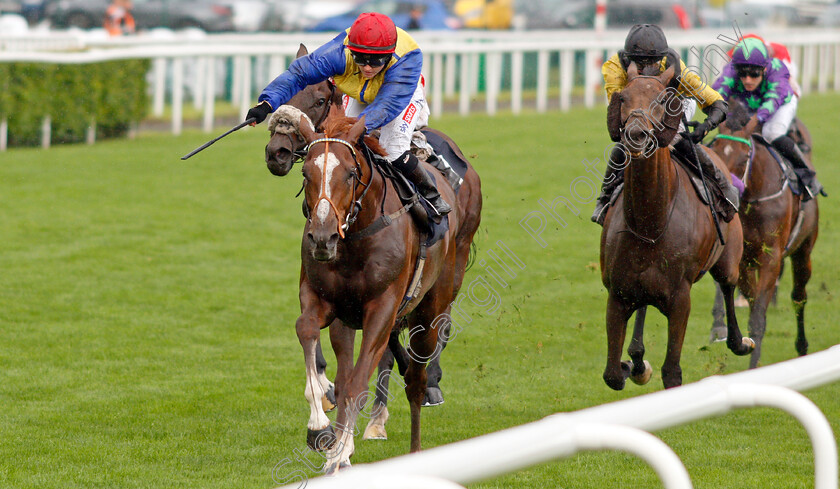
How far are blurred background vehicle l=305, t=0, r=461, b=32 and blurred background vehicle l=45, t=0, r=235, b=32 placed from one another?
3.13 m

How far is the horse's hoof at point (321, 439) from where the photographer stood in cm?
429

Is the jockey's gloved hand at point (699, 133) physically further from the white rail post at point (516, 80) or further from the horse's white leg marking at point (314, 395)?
the white rail post at point (516, 80)

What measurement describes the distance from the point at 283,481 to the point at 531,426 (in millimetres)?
2999

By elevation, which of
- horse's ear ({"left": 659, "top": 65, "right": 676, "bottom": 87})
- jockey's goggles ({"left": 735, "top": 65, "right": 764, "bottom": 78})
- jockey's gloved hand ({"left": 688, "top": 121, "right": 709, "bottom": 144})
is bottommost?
jockey's gloved hand ({"left": 688, "top": 121, "right": 709, "bottom": 144})

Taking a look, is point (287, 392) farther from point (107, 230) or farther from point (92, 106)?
point (92, 106)

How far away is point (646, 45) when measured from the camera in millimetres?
5359

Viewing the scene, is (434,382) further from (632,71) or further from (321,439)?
(632,71)

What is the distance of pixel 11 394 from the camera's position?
19.7ft

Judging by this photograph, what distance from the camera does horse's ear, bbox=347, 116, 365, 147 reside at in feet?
14.3

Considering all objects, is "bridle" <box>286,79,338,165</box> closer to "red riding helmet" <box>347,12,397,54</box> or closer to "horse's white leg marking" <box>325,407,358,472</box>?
"red riding helmet" <box>347,12,397,54</box>

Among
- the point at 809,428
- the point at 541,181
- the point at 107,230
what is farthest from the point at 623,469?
the point at 541,181

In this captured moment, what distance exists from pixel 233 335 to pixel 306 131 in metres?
3.58

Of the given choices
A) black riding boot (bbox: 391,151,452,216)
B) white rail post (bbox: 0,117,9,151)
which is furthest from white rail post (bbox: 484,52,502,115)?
black riding boot (bbox: 391,151,452,216)

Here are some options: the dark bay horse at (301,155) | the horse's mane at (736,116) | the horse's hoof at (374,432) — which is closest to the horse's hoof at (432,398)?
the dark bay horse at (301,155)
